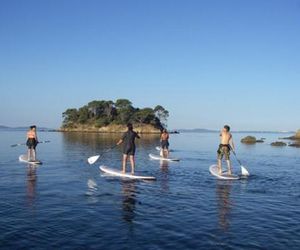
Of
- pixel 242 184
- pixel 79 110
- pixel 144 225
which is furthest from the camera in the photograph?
pixel 79 110

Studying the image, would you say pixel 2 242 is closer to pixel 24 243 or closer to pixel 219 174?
pixel 24 243

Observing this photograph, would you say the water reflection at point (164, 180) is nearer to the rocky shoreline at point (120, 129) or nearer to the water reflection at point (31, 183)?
the water reflection at point (31, 183)

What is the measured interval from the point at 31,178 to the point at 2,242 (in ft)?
34.7

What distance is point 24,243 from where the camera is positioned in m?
8.94

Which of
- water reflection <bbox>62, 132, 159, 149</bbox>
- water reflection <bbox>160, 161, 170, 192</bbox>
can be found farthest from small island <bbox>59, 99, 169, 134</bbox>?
water reflection <bbox>160, 161, 170, 192</bbox>

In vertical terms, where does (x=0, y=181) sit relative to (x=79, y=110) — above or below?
below

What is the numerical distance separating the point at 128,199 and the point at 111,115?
14269cm

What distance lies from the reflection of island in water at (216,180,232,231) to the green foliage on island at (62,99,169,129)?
13025 centimetres

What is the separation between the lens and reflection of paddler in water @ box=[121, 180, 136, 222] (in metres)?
11.7

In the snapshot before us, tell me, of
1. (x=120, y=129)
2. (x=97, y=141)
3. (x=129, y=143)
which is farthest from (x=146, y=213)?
(x=120, y=129)

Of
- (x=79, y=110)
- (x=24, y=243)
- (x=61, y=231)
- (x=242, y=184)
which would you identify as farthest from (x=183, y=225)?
(x=79, y=110)

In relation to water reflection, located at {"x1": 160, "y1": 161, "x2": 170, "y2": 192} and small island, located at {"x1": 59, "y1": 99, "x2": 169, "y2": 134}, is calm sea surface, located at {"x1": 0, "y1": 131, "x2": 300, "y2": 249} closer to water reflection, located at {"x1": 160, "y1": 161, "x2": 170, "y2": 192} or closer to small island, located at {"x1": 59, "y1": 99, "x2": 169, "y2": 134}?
water reflection, located at {"x1": 160, "y1": 161, "x2": 170, "y2": 192}

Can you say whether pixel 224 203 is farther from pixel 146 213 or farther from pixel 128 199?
pixel 128 199

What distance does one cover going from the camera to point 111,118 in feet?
509
